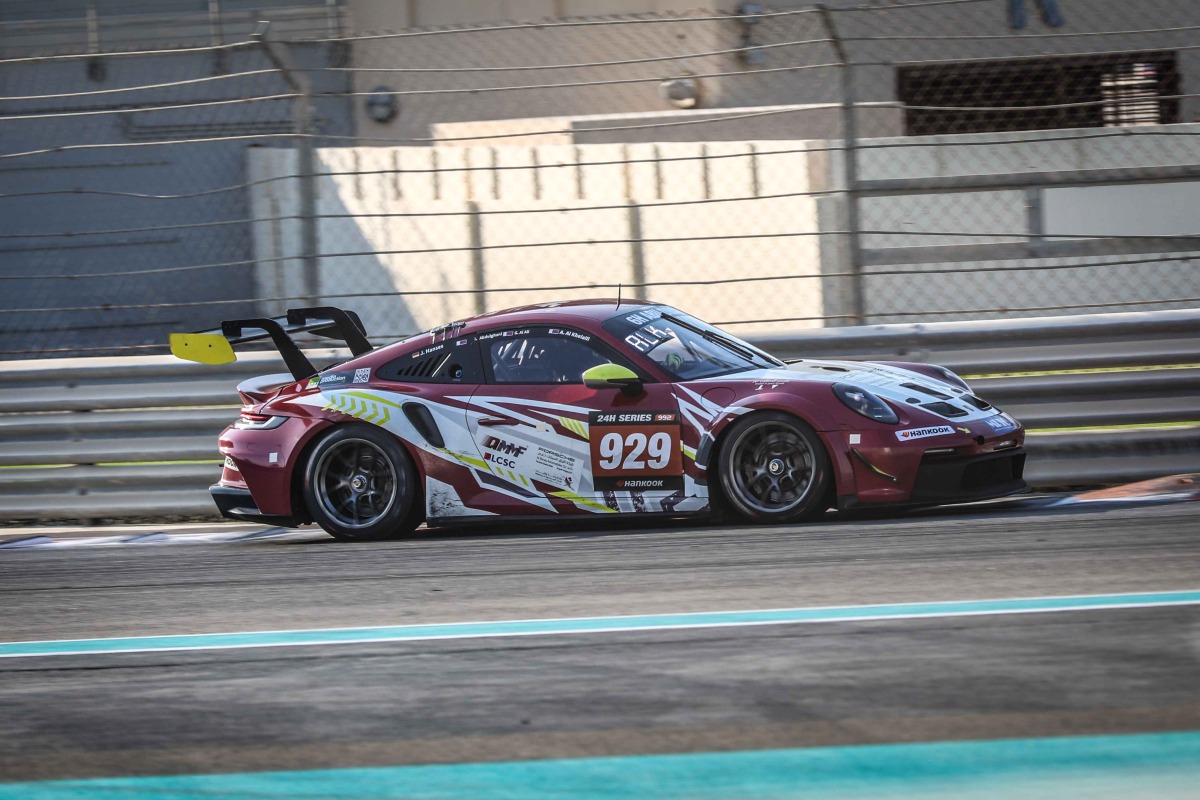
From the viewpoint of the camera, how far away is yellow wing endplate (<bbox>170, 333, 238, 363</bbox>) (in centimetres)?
782

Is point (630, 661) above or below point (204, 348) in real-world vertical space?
below

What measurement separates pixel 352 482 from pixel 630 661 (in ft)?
12.0

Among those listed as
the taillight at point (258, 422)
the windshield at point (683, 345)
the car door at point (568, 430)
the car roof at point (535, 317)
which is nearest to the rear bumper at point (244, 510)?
the taillight at point (258, 422)

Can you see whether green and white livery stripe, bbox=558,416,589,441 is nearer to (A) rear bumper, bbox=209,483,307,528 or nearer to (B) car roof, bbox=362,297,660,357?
(B) car roof, bbox=362,297,660,357

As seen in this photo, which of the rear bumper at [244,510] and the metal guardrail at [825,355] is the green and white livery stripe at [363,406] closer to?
the rear bumper at [244,510]

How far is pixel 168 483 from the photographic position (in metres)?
8.66

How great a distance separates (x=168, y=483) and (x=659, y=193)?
4.82 metres

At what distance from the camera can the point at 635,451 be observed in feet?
23.2

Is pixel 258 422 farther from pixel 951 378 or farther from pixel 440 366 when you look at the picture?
pixel 951 378

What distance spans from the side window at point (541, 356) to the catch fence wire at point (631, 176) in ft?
3.71

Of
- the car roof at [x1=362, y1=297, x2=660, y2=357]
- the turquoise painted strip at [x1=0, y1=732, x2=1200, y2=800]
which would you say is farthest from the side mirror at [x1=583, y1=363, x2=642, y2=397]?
the turquoise painted strip at [x1=0, y1=732, x2=1200, y2=800]

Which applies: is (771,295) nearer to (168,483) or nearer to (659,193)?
(659,193)

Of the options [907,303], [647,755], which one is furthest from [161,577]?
[907,303]

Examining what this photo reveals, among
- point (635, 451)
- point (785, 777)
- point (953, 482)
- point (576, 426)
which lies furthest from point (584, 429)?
point (785, 777)
